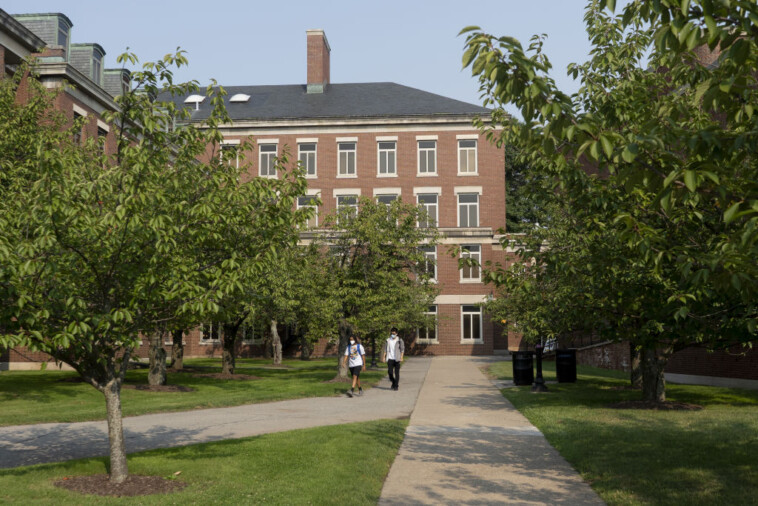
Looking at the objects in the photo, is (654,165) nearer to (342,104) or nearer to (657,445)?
(657,445)

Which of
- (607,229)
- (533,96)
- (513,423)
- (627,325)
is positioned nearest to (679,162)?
(533,96)

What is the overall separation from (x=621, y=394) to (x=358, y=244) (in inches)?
384

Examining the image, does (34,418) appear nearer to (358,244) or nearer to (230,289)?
(230,289)

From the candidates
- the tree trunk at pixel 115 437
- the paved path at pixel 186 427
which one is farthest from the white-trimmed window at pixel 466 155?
the tree trunk at pixel 115 437

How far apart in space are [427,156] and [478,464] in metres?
41.7

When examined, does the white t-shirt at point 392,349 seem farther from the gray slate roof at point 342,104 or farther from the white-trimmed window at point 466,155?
the white-trimmed window at point 466,155

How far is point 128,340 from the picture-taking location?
892cm

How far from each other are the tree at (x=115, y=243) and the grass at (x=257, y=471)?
949mm

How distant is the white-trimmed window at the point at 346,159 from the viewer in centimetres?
5166

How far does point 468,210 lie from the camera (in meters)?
50.8

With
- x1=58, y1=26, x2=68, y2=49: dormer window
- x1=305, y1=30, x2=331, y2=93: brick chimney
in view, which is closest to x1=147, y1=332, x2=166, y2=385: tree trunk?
x1=58, y1=26, x2=68, y2=49: dormer window

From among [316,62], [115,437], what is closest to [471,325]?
[316,62]

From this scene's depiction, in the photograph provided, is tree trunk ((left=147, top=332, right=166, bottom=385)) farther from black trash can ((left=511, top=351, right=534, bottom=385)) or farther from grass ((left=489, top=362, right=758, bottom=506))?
black trash can ((left=511, top=351, right=534, bottom=385))

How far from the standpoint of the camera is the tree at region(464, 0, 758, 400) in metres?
4.64
